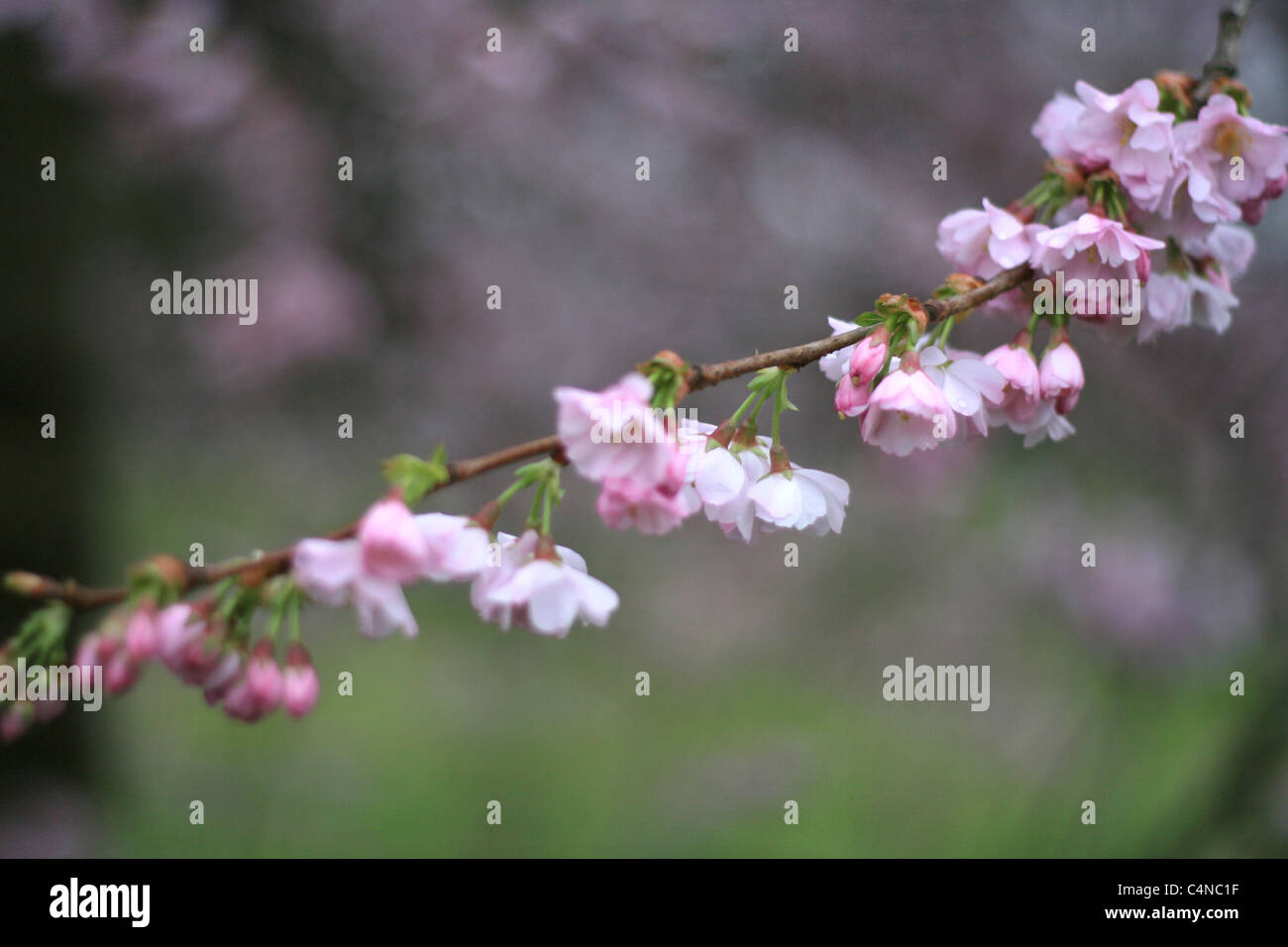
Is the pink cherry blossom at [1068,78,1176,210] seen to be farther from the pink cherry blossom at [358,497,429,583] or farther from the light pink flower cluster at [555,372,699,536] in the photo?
the pink cherry blossom at [358,497,429,583]

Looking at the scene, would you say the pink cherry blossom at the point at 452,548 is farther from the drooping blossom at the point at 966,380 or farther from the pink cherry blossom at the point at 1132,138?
the pink cherry blossom at the point at 1132,138

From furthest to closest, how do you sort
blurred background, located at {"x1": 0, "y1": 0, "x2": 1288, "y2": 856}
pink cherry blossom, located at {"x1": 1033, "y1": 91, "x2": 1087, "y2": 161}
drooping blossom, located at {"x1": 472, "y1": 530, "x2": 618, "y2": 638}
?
blurred background, located at {"x1": 0, "y1": 0, "x2": 1288, "y2": 856} → pink cherry blossom, located at {"x1": 1033, "y1": 91, "x2": 1087, "y2": 161} → drooping blossom, located at {"x1": 472, "y1": 530, "x2": 618, "y2": 638}

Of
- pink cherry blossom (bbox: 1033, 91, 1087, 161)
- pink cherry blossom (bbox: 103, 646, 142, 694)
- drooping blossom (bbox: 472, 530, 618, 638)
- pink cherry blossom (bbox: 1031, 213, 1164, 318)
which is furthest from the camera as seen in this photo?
pink cherry blossom (bbox: 1033, 91, 1087, 161)

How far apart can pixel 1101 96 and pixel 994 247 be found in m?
0.19

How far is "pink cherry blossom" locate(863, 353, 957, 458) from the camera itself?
74 cm

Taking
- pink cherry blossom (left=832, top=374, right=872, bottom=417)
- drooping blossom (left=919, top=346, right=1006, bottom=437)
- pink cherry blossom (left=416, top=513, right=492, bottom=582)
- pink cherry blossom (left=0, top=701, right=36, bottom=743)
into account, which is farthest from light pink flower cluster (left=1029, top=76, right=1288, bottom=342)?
pink cherry blossom (left=0, top=701, right=36, bottom=743)

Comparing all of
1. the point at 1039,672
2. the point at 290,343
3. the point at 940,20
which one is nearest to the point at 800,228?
the point at 940,20

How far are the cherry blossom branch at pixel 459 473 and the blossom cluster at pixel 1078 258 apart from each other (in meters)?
0.02

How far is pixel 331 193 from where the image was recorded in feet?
8.99

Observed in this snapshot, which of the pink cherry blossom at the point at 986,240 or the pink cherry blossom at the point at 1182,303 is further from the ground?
the pink cherry blossom at the point at 986,240

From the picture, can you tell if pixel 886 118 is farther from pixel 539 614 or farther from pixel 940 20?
pixel 539 614

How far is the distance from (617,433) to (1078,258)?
496mm

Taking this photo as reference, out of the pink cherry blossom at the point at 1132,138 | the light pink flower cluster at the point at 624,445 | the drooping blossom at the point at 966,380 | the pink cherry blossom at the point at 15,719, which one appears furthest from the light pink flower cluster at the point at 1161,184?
the pink cherry blossom at the point at 15,719

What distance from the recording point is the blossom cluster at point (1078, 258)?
0.78 m
